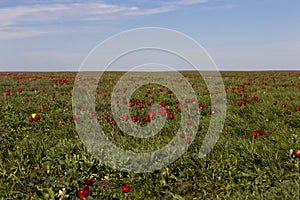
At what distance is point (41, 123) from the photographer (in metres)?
6.61

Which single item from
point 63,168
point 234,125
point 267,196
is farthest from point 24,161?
point 234,125

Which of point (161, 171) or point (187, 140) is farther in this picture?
point (187, 140)

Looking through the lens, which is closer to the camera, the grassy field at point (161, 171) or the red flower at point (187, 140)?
the grassy field at point (161, 171)

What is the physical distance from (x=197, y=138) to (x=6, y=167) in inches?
108

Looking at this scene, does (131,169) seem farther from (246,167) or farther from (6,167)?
(6,167)

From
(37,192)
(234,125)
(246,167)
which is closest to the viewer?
(37,192)

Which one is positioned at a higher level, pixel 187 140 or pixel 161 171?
pixel 187 140

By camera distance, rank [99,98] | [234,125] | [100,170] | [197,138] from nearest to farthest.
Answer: [100,170]
[197,138]
[234,125]
[99,98]

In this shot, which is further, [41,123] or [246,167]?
[41,123]

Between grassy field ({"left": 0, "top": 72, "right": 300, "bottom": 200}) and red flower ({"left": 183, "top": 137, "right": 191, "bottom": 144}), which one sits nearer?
grassy field ({"left": 0, "top": 72, "right": 300, "bottom": 200})

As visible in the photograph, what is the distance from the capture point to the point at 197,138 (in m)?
5.27

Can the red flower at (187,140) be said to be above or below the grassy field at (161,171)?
above

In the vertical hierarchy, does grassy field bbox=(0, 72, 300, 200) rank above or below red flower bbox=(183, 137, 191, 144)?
below

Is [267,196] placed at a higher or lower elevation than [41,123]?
lower
